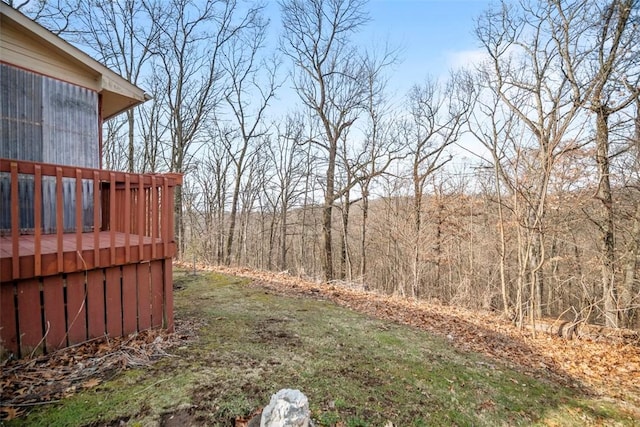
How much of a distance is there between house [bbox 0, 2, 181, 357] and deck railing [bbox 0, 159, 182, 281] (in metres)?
0.01

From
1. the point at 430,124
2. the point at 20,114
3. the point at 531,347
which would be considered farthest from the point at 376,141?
the point at 20,114

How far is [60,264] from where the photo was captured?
2.59 meters

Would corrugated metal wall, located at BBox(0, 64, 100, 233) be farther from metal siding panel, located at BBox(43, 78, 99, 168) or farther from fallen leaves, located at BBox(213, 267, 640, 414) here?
fallen leaves, located at BBox(213, 267, 640, 414)

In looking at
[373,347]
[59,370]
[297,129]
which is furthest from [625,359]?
[297,129]

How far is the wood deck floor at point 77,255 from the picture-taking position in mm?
2412

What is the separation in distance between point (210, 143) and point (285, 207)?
573 centimetres

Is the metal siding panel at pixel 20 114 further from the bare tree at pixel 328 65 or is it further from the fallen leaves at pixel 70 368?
the bare tree at pixel 328 65

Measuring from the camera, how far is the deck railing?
8.13 feet

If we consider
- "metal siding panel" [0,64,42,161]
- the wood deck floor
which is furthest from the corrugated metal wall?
the wood deck floor

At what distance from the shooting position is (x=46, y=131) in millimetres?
4453

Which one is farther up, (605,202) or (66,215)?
(605,202)

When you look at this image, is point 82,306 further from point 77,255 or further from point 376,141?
point 376,141

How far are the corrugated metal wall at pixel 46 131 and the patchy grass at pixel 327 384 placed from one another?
243 centimetres

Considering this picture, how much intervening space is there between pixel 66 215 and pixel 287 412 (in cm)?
469
